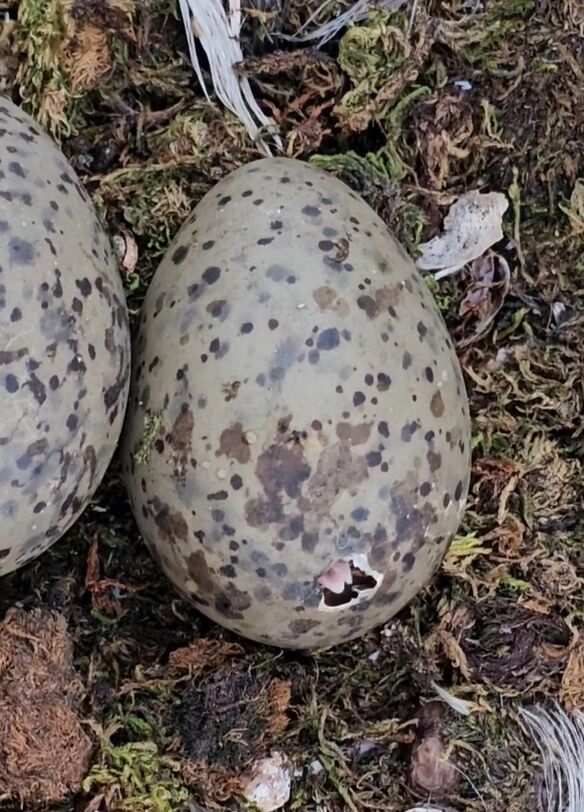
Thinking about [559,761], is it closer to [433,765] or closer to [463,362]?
[433,765]

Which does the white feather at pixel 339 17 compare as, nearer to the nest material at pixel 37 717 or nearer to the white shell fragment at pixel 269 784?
the nest material at pixel 37 717

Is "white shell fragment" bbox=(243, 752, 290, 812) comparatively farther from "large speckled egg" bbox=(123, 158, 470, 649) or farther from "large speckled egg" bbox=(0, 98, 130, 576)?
"large speckled egg" bbox=(0, 98, 130, 576)

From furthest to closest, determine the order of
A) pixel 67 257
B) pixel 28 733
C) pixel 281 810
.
Answer: pixel 281 810 < pixel 28 733 < pixel 67 257

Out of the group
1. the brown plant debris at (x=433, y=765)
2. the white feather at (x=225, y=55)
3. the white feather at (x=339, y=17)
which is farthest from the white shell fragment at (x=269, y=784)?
the white feather at (x=339, y=17)

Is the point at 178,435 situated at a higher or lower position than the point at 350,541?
higher

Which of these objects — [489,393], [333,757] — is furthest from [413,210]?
[333,757]

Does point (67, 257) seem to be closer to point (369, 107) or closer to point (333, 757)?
point (369, 107)

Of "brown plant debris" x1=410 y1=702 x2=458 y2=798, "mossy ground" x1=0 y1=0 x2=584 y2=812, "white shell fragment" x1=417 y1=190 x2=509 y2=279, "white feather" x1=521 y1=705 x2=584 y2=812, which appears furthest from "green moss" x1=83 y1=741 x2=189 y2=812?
"white shell fragment" x1=417 y1=190 x2=509 y2=279
